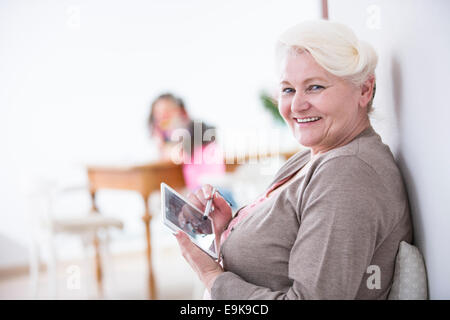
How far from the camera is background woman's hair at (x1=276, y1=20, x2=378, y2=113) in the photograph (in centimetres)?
91

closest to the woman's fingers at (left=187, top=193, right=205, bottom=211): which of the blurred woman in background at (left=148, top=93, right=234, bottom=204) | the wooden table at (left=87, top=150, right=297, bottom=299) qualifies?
the wooden table at (left=87, top=150, right=297, bottom=299)

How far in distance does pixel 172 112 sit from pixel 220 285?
253cm

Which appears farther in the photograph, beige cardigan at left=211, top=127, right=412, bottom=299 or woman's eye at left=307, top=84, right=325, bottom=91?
woman's eye at left=307, top=84, right=325, bottom=91

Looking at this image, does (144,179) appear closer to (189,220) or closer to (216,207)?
(216,207)

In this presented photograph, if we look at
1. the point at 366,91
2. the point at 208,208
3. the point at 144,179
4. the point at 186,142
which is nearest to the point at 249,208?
the point at 208,208

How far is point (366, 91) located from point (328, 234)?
1.11ft

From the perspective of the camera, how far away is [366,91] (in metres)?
0.97

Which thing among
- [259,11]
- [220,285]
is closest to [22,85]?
[259,11]

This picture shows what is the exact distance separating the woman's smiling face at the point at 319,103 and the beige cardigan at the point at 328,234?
0.04m

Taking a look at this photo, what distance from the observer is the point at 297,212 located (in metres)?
0.89

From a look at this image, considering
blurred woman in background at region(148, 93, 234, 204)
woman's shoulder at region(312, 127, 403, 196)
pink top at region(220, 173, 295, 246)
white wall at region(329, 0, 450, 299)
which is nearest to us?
white wall at region(329, 0, 450, 299)

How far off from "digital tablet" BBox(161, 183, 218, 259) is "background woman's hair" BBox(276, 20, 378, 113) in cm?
41

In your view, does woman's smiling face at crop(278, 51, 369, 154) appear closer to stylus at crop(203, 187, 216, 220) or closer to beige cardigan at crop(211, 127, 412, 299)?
beige cardigan at crop(211, 127, 412, 299)

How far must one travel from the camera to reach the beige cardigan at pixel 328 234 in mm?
780
